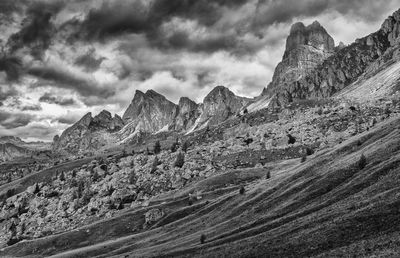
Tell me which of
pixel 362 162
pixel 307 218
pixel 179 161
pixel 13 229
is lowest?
pixel 13 229

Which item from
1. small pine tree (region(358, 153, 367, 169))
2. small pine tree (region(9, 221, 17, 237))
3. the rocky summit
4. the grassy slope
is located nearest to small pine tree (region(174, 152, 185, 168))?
the rocky summit

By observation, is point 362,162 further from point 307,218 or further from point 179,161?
point 179,161

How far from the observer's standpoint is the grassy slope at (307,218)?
4238 cm

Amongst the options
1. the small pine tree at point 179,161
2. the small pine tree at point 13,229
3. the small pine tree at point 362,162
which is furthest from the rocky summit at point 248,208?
the small pine tree at point 13,229

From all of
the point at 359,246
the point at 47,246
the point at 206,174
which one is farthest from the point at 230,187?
the point at 359,246

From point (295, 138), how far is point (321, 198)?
449 ft

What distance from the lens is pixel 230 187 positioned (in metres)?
143

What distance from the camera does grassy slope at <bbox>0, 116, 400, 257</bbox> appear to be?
1668 inches

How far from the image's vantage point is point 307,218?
55969 millimetres

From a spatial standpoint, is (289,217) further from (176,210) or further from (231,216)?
(176,210)

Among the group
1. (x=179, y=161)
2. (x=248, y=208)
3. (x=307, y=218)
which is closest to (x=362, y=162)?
(x=307, y=218)

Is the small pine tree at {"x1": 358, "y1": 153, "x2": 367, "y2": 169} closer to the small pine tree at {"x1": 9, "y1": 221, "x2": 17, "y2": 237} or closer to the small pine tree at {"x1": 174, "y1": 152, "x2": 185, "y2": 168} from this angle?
the small pine tree at {"x1": 174, "y1": 152, "x2": 185, "y2": 168}

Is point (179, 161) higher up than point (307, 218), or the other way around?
point (179, 161)

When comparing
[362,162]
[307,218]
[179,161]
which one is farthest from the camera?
[179,161]
